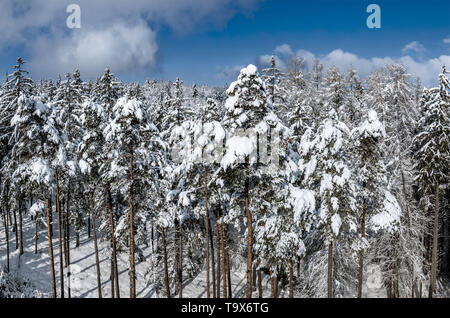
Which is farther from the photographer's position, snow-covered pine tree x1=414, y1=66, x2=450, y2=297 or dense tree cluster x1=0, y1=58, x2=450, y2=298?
snow-covered pine tree x1=414, y1=66, x2=450, y2=297

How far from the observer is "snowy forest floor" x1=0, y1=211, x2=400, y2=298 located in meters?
28.5

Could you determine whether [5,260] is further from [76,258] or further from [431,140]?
[431,140]

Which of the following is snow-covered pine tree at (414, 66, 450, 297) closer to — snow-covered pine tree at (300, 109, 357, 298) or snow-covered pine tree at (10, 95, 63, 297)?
snow-covered pine tree at (300, 109, 357, 298)

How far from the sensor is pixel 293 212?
53.3 feet

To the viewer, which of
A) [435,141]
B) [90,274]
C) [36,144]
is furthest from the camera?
[90,274]

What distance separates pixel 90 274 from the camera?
30422mm

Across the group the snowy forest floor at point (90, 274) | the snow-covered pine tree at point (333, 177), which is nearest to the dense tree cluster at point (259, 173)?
the snow-covered pine tree at point (333, 177)

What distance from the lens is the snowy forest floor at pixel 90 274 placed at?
1123 inches

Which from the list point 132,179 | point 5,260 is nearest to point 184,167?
point 132,179

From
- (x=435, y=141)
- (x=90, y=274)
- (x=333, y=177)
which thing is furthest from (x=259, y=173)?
(x=90, y=274)

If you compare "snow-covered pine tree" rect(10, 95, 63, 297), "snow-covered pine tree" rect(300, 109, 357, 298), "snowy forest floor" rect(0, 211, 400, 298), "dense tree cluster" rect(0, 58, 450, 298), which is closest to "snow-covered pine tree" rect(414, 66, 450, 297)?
"dense tree cluster" rect(0, 58, 450, 298)

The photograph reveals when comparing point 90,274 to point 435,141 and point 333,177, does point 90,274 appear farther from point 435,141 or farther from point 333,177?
point 435,141

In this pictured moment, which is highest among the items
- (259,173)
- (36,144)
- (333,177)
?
(36,144)
